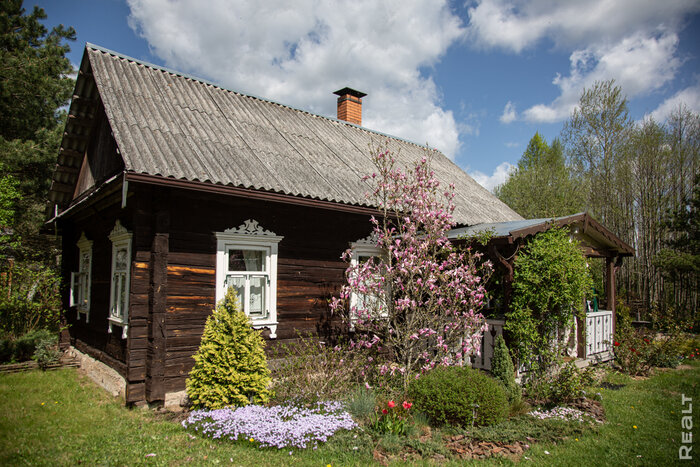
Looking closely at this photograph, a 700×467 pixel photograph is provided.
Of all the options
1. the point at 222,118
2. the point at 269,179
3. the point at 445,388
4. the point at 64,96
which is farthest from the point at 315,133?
the point at 64,96

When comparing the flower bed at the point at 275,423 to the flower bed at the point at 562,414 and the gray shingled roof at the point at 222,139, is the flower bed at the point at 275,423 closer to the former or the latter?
the flower bed at the point at 562,414

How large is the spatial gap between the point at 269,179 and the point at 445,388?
442 cm

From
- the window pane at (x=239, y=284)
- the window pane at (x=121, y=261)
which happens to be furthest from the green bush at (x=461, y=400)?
the window pane at (x=121, y=261)

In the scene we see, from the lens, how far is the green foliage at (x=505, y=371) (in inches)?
258

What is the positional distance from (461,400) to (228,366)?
3195 mm

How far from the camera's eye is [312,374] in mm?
6730

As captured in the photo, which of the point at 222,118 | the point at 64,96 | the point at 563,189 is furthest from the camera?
the point at 563,189

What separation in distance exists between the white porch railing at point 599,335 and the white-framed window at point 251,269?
282 inches

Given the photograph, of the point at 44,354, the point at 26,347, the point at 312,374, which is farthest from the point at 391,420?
the point at 26,347

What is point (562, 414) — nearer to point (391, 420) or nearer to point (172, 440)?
point (391, 420)

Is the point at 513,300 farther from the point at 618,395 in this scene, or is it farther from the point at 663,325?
the point at 663,325

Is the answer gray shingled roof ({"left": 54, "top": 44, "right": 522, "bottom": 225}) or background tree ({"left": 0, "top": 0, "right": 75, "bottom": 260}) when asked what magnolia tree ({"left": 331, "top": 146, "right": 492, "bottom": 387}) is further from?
background tree ({"left": 0, "top": 0, "right": 75, "bottom": 260})

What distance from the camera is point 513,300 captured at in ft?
24.1

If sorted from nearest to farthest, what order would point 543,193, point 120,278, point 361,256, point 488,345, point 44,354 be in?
point 120,278 → point 488,345 → point 361,256 → point 44,354 → point 543,193
